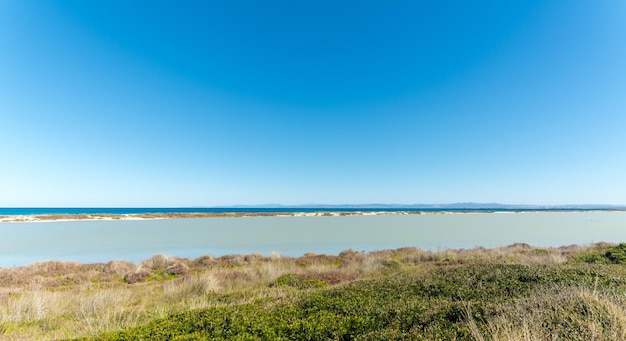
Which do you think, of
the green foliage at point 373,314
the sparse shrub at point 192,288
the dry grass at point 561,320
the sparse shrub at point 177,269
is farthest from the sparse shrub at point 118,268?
the dry grass at point 561,320

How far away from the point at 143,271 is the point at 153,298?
7333mm

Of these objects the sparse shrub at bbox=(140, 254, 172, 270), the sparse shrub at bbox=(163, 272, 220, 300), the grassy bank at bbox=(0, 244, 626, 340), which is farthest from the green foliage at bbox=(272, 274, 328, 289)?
the sparse shrub at bbox=(140, 254, 172, 270)

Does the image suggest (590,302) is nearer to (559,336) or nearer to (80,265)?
(559,336)

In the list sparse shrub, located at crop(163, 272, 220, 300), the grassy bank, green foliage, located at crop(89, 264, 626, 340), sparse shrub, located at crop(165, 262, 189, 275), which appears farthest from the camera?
sparse shrub, located at crop(165, 262, 189, 275)

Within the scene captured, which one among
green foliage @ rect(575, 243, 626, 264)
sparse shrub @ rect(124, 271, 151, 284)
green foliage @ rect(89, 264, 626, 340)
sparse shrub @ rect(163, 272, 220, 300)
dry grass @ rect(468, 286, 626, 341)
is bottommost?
sparse shrub @ rect(124, 271, 151, 284)

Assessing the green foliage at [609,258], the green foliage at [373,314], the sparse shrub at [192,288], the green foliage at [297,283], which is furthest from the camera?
the green foliage at [609,258]

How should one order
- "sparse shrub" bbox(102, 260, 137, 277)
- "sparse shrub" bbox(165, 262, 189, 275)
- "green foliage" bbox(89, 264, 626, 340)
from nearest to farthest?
"green foliage" bbox(89, 264, 626, 340), "sparse shrub" bbox(102, 260, 137, 277), "sparse shrub" bbox(165, 262, 189, 275)

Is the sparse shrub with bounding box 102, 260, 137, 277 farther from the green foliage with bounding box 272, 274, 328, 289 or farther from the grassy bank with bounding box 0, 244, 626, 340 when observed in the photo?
the green foliage with bounding box 272, 274, 328, 289

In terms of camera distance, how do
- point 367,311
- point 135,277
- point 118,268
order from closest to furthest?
point 367,311 < point 135,277 < point 118,268

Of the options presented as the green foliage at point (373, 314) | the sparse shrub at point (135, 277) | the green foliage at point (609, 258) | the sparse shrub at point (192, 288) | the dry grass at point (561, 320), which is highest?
the dry grass at point (561, 320)

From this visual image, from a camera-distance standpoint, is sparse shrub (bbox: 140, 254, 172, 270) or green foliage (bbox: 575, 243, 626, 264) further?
sparse shrub (bbox: 140, 254, 172, 270)

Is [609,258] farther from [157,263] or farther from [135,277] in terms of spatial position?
[157,263]

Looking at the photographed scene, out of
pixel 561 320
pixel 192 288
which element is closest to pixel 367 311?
pixel 561 320

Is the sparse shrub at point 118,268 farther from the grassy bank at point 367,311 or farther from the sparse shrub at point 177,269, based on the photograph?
the grassy bank at point 367,311
